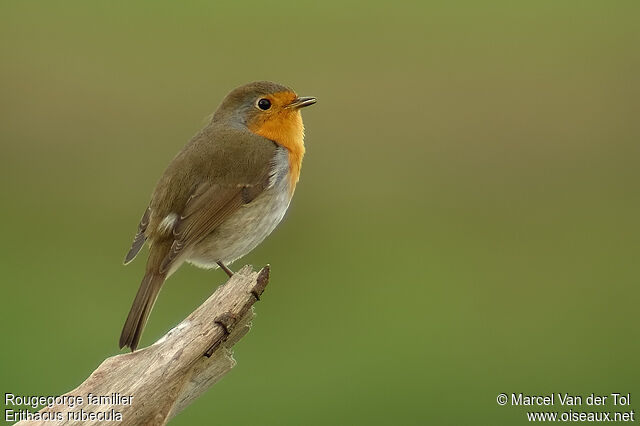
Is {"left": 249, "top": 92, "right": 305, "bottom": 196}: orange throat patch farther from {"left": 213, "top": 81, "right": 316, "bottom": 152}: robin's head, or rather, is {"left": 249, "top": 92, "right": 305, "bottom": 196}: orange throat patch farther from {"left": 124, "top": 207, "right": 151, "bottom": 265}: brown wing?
{"left": 124, "top": 207, "right": 151, "bottom": 265}: brown wing

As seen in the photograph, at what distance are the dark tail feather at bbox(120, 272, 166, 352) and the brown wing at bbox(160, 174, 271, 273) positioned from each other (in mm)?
92

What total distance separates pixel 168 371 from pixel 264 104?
256cm

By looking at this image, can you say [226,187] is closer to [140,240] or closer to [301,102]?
[140,240]

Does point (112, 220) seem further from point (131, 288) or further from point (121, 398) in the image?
point (121, 398)

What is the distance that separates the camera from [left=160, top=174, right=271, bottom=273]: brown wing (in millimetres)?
5715

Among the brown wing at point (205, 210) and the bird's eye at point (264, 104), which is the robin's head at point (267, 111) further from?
the brown wing at point (205, 210)

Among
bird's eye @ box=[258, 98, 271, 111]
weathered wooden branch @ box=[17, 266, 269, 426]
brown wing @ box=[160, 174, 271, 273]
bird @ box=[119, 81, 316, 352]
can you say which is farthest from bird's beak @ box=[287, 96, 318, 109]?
weathered wooden branch @ box=[17, 266, 269, 426]

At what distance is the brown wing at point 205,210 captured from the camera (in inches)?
225

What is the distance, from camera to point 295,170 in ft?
20.9

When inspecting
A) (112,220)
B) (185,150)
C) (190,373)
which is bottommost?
(190,373)

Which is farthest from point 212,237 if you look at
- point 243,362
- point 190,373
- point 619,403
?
point 243,362

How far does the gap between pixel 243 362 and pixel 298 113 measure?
4.71 m

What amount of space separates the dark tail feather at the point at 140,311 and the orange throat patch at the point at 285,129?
3.78ft

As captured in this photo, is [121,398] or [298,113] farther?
[298,113]
